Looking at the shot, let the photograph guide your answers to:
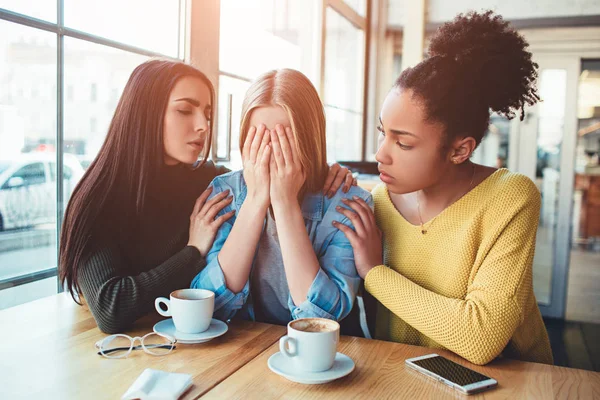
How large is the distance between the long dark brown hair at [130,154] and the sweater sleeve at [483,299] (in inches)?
22.4

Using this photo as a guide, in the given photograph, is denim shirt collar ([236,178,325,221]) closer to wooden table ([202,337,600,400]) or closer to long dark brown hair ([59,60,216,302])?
long dark brown hair ([59,60,216,302])

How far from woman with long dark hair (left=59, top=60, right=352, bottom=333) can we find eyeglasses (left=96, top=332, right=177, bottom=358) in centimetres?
5

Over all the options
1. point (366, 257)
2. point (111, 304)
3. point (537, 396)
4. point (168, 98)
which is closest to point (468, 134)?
point (366, 257)

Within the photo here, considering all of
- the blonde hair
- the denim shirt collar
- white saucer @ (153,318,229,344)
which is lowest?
white saucer @ (153,318,229,344)

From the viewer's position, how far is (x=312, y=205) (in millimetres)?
1269

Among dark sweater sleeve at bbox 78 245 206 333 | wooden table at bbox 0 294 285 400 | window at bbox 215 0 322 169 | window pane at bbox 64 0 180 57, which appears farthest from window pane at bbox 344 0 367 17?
wooden table at bbox 0 294 285 400

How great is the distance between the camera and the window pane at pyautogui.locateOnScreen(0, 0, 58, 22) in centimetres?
128

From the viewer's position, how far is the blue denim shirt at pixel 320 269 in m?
1.09

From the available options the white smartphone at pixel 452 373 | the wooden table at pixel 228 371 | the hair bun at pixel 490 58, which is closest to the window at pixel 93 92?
the wooden table at pixel 228 371

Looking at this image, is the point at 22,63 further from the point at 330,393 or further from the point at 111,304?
the point at 330,393

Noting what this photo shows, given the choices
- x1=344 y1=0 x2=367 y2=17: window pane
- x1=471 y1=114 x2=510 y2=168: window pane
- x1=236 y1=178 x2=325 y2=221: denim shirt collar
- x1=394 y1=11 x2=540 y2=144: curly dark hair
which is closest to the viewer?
x1=394 y1=11 x2=540 y2=144: curly dark hair

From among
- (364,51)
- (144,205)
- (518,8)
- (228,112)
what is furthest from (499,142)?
(144,205)

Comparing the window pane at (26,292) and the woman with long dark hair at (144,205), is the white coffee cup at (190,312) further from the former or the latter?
the window pane at (26,292)

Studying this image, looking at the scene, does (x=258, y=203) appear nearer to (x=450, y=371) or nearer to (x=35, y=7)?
(x=450, y=371)
